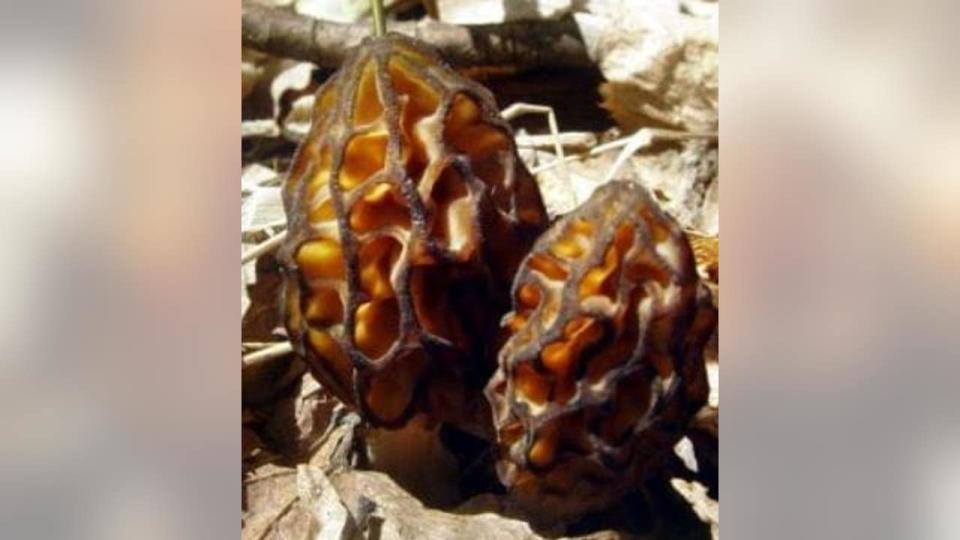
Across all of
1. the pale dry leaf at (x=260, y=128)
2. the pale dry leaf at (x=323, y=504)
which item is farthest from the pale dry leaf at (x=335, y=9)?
the pale dry leaf at (x=323, y=504)

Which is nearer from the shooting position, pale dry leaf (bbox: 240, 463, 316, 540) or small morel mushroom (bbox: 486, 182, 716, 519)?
small morel mushroom (bbox: 486, 182, 716, 519)

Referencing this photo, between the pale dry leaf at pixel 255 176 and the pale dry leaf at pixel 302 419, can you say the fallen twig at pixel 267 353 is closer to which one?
the pale dry leaf at pixel 302 419

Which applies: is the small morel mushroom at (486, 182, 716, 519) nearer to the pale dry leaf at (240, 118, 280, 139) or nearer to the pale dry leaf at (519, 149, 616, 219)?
the pale dry leaf at (519, 149, 616, 219)

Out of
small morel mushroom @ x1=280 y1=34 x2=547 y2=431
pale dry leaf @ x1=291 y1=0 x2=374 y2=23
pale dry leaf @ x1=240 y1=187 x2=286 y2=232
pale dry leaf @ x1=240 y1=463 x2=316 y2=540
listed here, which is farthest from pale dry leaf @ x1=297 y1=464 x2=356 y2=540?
pale dry leaf @ x1=291 y1=0 x2=374 y2=23

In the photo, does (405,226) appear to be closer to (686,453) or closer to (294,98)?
(294,98)
